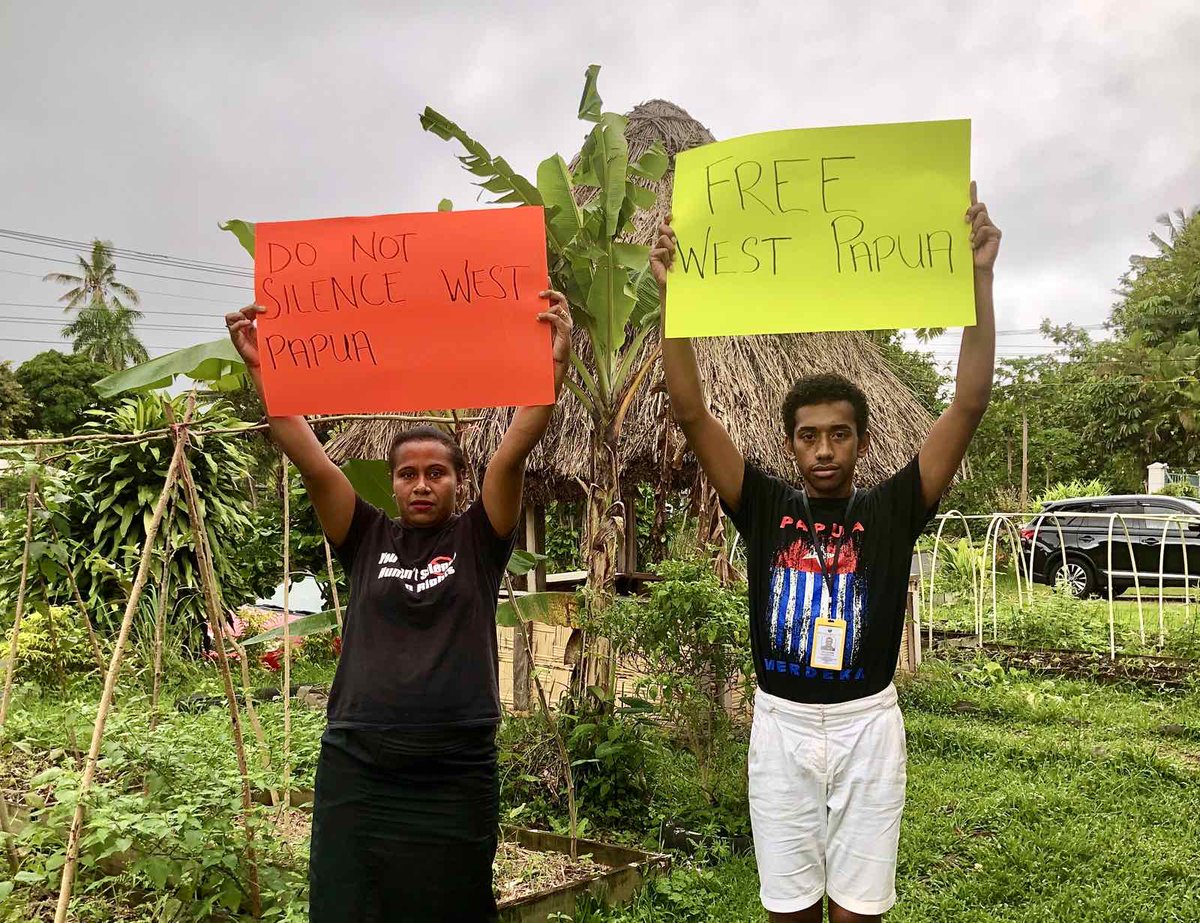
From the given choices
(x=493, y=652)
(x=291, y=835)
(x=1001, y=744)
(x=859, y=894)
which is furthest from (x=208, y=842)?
(x=1001, y=744)

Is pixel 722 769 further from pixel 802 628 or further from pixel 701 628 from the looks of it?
pixel 802 628

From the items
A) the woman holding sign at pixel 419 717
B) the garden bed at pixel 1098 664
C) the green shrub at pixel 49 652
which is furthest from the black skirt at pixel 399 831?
the garden bed at pixel 1098 664

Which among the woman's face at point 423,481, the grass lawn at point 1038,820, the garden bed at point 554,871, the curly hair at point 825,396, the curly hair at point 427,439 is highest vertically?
the curly hair at point 825,396

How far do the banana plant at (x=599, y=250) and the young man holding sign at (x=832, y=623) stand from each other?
1.67 meters

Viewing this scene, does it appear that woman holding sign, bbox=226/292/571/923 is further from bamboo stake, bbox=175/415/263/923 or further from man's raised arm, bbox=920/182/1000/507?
man's raised arm, bbox=920/182/1000/507

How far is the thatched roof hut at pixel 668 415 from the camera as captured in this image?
6.62m

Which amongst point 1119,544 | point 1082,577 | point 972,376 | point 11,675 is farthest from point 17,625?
point 1119,544

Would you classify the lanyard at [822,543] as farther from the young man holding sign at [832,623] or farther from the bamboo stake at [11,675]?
the bamboo stake at [11,675]

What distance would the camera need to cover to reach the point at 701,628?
12.5 feet

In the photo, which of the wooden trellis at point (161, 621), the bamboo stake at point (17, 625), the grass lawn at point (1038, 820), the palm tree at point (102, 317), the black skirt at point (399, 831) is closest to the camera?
the black skirt at point (399, 831)

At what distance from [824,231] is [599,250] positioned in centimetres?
175

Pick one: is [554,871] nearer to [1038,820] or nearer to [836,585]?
[836,585]

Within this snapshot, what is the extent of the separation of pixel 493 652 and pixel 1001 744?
412 cm

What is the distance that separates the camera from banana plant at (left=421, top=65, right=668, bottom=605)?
12.1 ft
